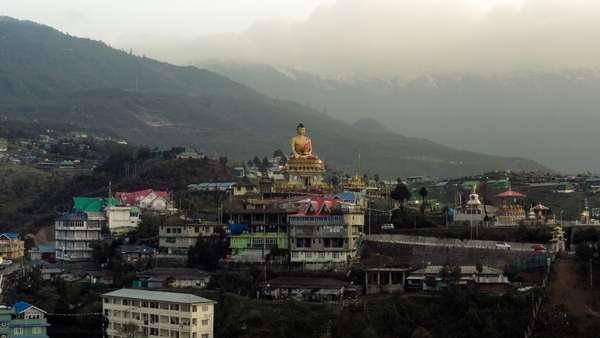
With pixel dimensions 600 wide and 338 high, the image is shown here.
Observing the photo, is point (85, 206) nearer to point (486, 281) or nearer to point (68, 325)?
point (68, 325)

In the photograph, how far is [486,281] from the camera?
53.1 m

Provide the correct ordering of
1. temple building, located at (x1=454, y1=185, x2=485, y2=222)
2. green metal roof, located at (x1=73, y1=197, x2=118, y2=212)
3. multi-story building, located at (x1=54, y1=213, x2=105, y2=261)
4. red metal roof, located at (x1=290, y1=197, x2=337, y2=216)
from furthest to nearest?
green metal roof, located at (x1=73, y1=197, x2=118, y2=212), multi-story building, located at (x1=54, y1=213, x2=105, y2=261), temple building, located at (x1=454, y1=185, x2=485, y2=222), red metal roof, located at (x1=290, y1=197, x2=337, y2=216)

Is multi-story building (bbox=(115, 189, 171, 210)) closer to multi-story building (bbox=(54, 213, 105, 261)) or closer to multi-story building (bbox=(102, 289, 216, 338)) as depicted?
multi-story building (bbox=(54, 213, 105, 261))

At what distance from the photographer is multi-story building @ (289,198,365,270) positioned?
60.3 meters

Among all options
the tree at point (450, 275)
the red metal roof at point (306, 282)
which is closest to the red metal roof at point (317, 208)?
the red metal roof at point (306, 282)

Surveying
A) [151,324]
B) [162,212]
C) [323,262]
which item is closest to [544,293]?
[323,262]

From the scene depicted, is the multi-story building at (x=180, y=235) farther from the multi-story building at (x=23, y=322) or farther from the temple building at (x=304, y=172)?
the multi-story building at (x=23, y=322)

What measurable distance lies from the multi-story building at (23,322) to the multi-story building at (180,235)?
1264 centimetres

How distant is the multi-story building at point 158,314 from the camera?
172ft

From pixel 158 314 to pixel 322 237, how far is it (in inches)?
459

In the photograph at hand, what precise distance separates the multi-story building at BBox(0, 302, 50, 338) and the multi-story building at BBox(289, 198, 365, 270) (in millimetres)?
14899

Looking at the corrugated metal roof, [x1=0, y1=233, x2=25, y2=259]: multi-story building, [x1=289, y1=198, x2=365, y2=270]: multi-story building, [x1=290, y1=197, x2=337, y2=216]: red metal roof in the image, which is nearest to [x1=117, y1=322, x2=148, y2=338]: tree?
the corrugated metal roof

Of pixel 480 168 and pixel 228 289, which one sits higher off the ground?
pixel 480 168

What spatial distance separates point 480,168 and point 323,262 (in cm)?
12542
